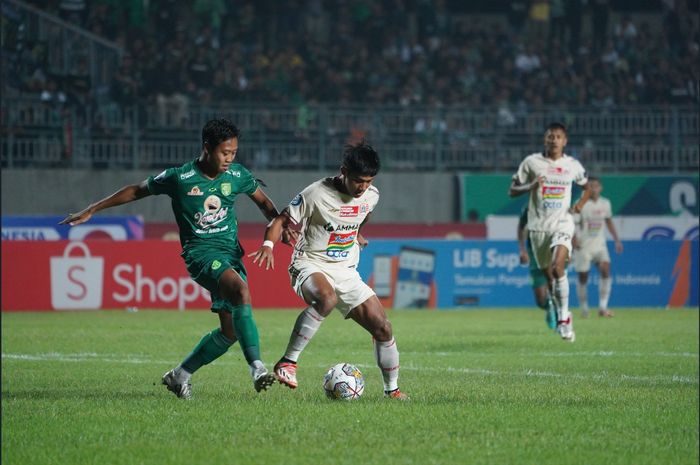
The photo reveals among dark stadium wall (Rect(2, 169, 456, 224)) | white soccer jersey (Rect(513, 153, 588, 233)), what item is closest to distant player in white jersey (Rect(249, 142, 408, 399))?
white soccer jersey (Rect(513, 153, 588, 233))

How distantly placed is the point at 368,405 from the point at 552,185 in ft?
24.2

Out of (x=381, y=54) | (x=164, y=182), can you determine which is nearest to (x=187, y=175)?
(x=164, y=182)

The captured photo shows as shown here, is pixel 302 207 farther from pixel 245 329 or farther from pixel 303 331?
pixel 245 329

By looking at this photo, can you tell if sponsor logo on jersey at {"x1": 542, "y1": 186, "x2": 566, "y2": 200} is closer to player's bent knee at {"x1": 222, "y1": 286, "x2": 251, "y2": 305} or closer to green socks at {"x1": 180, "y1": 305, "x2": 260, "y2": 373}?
green socks at {"x1": 180, "y1": 305, "x2": 260, "y2": 373}

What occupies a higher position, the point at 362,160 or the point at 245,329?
the point at 362,160

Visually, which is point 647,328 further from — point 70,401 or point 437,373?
point 70,401

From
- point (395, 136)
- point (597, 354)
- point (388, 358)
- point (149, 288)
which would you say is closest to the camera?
point (388, 358)

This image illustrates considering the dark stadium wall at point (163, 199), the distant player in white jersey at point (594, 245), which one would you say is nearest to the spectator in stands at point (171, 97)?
the dark stadium wall at point (163, 199)

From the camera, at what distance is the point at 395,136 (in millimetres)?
27484

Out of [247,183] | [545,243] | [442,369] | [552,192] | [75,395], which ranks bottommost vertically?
[442,369]

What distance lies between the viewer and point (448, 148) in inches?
1083

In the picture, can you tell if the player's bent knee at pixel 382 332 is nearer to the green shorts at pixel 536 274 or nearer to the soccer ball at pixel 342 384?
the soccer ball at pixel 342 384

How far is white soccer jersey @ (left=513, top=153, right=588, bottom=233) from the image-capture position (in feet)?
49.9

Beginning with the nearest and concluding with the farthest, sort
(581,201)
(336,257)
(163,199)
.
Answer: (336,257), (581,201), (163,199)
